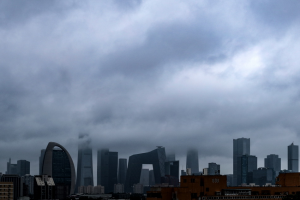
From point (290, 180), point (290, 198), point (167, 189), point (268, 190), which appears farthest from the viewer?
point (290, 180)

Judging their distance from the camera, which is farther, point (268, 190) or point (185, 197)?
point (268, 190)

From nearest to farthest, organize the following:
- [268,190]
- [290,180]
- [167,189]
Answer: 1. [167,189]
2. [268,190]
3. [290,180]

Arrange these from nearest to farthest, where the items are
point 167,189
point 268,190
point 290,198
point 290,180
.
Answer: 1. point 290,198
2. point 167,189
3. point 268,190
4. point 290,180

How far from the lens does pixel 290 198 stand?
152 meters

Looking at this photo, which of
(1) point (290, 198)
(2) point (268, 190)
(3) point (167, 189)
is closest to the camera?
(1) point (290, 198)

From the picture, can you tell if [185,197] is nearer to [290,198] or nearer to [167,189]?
[167,189]

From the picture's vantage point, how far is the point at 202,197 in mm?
158750

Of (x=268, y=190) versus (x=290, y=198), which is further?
(x=268, y=190)

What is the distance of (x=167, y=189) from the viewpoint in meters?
163

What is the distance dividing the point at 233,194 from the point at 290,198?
20022 mm

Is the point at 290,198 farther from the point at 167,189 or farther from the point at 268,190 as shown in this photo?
the point at 167,189

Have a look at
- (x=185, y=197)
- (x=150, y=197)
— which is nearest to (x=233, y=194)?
(x=185, y=197)

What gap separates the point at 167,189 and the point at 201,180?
12.3 metres

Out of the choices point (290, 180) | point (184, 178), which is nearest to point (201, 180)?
point (184, 178)
